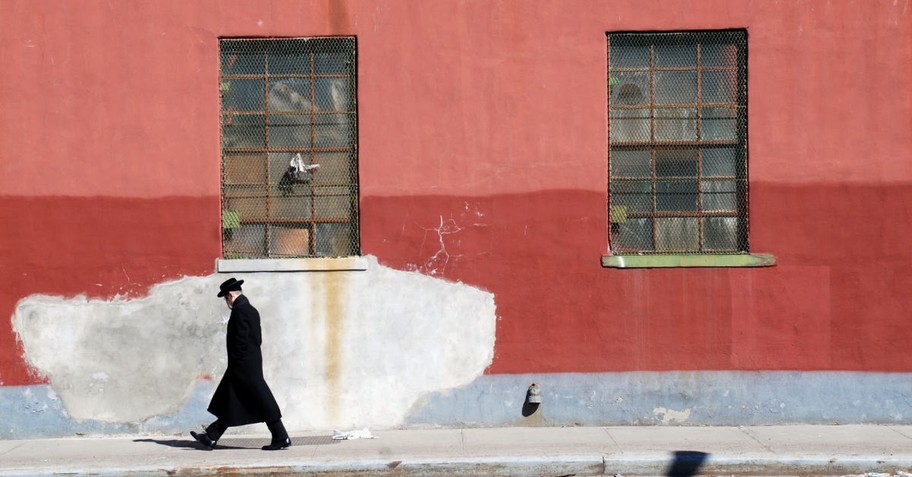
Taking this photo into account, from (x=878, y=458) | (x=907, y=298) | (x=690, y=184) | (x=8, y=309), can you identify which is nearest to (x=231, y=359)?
(x=8, y=309)

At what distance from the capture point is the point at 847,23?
1016cm

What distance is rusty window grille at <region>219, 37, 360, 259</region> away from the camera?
1040cm

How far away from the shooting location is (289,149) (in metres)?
10.5

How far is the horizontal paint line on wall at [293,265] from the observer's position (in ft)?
33.4

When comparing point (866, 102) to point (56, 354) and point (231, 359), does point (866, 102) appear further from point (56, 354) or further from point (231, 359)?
point (56, 354)

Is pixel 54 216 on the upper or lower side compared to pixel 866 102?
lower

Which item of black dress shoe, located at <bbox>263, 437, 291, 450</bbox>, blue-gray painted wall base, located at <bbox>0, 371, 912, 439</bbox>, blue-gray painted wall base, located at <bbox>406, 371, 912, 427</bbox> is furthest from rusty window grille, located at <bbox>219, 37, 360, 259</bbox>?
blue-gray painted wall base, located at <bbox>406, 371, 912, 427</bbox>

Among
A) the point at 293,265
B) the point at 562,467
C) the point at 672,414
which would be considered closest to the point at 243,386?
the point at 293,265

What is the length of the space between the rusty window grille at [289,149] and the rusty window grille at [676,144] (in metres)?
2.62

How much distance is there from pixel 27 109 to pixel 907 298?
340 inches

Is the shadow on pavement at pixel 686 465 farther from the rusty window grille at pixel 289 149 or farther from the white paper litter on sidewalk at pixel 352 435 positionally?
the rusty window grille at pixel 289 149

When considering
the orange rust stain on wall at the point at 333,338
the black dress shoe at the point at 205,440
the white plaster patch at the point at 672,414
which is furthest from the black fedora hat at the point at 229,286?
the white plaster patch at the point at 672,414

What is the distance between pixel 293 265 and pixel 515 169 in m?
2.32

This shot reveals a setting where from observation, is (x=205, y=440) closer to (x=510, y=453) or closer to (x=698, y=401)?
(x=510, y=453)
